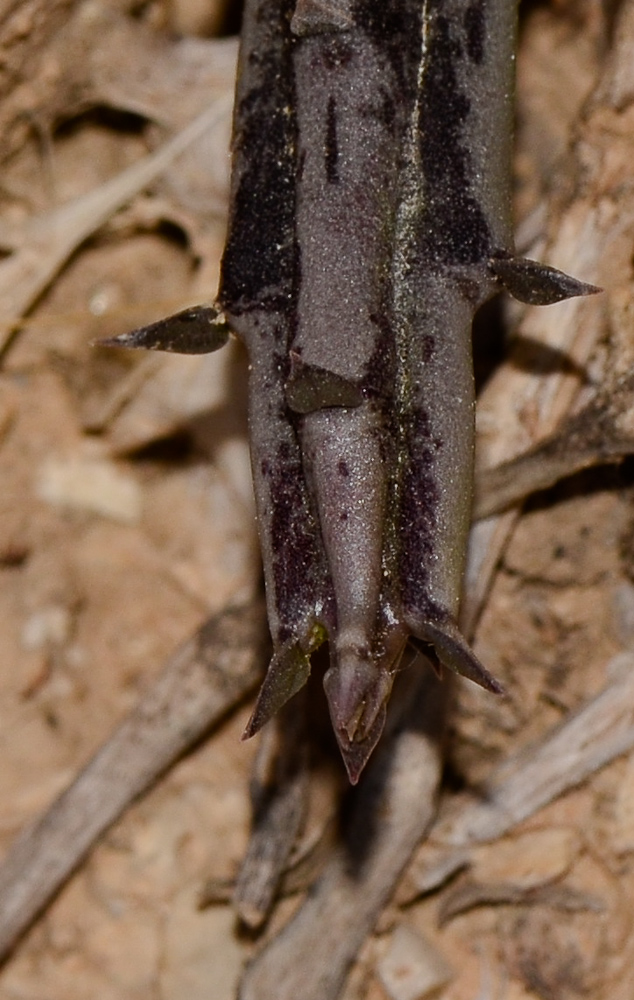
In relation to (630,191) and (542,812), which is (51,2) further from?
(542,812)

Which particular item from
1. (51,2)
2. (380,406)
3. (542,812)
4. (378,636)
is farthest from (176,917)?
(51,2)

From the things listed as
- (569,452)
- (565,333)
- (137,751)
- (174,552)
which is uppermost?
(565,333)

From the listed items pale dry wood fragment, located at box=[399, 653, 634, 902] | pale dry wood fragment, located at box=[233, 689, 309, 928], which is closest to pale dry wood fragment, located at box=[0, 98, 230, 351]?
pale dry wood fragment, located at box=[233, 689, 309, 928]

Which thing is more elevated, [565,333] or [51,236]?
[565,333]

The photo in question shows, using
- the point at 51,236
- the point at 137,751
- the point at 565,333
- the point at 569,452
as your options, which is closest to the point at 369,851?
the point at 137,751

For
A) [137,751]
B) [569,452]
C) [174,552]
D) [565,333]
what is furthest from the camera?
[174,552]

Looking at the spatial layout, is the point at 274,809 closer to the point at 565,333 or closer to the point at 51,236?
the point at 565,333

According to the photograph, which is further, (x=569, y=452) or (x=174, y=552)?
(x=174, y=552)
